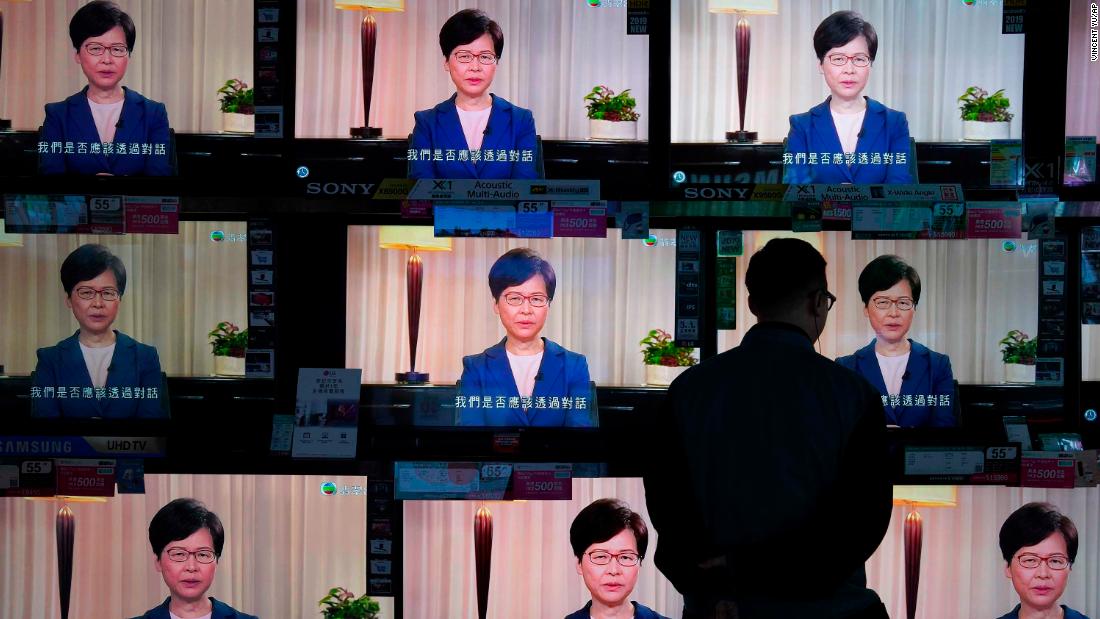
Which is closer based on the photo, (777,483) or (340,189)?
(777,483)

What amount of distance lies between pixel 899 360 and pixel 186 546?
7.49 ft

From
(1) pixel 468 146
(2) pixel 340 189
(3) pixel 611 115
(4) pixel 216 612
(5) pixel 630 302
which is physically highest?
(3) pixel 611 115

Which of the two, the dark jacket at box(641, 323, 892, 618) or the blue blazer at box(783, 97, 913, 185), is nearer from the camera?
the dark jacket at box(641, 323, 892, 618)

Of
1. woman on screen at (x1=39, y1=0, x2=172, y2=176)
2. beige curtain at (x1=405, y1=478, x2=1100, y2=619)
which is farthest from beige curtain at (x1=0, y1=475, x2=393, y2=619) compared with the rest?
woman on screen at (x1=39, y1=0, x2=172, y2=176)

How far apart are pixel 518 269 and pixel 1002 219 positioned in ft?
4.93

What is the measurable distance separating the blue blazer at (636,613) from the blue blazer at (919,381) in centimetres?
95

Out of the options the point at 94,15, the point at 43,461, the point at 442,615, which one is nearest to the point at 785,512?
the point at 442,615

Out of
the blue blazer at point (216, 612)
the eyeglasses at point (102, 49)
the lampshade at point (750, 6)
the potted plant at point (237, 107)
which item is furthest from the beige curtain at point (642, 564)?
the eyeglasses at point (102, 49)

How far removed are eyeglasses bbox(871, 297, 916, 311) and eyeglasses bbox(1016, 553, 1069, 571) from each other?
86 centimetres

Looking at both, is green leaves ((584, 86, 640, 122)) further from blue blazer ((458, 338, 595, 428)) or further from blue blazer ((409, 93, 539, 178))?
blue blazer ((458, 338, 595, 428))

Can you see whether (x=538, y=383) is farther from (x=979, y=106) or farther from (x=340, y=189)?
(x=979, y=106)

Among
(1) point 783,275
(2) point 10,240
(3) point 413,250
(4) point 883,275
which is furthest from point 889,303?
(2) point 10,240

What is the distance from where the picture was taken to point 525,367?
3.43 meters

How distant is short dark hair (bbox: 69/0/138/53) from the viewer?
3395 millimetres
